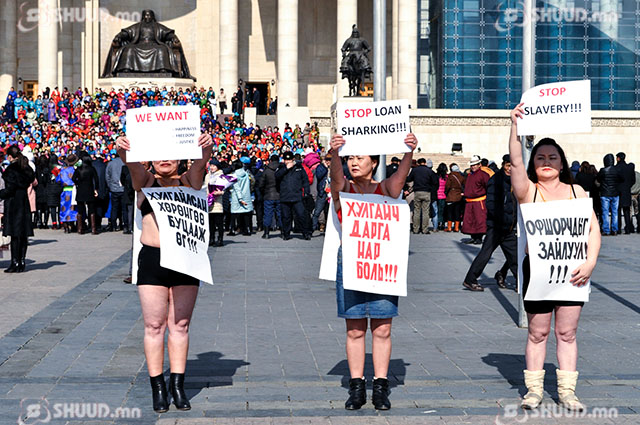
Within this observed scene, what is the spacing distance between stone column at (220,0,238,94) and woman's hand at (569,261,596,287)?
154 feet

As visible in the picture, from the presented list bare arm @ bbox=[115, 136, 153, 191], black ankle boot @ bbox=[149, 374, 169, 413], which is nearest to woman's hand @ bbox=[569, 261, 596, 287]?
black ankle boot @ bbox=[149, 374, 169, 413]

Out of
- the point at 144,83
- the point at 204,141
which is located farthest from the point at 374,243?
the point at 144,83

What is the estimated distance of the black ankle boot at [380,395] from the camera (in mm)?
6926

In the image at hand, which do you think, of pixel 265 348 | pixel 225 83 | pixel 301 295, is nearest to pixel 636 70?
pixel 225 83

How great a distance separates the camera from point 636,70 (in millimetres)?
58031

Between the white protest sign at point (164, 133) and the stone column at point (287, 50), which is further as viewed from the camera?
the stone column at point (287, 50)

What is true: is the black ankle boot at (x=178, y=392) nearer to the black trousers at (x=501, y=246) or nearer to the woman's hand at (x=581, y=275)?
the woman's hand at (x=581, y=275)

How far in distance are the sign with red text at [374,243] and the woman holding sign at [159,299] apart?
1010mm

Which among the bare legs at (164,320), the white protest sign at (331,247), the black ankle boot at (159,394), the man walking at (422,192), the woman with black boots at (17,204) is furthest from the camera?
the man walking at (422,192)

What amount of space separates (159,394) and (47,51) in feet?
158

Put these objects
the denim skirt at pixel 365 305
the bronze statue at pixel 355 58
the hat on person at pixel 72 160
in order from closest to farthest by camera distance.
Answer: the denim skirt at pixel 365 305, the hat on person at pixel 72 160, the bronze statue at pixel 355 58

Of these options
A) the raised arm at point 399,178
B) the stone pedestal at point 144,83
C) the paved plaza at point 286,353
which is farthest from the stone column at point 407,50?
the raised arm at point 399,178

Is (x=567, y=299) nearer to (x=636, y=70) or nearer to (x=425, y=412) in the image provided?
(x=425, y=412)

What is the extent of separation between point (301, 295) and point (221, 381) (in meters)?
5.19
